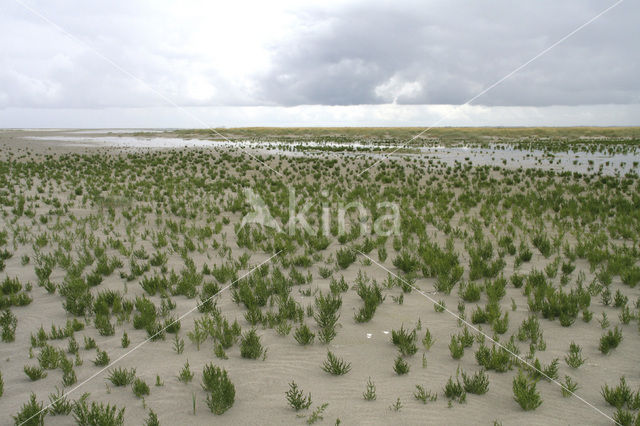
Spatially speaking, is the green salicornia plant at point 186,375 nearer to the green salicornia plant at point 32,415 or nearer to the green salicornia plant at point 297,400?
the green salicornia plant at point 297,400

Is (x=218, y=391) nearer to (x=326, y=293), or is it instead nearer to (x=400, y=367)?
(x=400, y=367)

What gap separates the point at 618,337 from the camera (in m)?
4.86

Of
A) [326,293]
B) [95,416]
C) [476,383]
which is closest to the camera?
[95,416]

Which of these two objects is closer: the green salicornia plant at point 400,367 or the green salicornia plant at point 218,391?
the green salicornia plant at point 218,391

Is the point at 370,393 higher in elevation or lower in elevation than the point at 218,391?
lower

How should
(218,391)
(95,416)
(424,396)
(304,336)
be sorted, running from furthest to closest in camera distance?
(304,336) < (424,396) < (218,391) < (95,416)

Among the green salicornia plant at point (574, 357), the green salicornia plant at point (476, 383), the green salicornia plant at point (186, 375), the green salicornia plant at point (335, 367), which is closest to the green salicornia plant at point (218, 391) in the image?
the green salicornia plant at point (186, 375)

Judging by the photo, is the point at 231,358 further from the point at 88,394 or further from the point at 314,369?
the point at 88,394

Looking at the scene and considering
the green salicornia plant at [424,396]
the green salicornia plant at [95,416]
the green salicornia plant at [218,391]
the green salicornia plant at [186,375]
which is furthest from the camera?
the green salicornia plant at [186,375]

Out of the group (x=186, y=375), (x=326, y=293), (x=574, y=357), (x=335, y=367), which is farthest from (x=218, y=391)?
(x=574, y=357)

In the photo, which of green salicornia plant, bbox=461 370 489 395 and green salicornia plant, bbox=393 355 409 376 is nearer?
green salicornia plant, bbox=461 370 489 395

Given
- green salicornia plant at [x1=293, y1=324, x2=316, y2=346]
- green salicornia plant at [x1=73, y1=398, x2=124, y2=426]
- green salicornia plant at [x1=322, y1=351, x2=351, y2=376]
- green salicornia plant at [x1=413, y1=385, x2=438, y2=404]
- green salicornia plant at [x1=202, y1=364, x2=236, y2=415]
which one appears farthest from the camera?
green salicornia plant at [x1=293, y1=324, x2=316, y2=346]

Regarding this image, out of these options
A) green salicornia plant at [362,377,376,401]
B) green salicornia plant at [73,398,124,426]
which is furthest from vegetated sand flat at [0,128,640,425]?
green salicornia plant at [73,398,124,426]

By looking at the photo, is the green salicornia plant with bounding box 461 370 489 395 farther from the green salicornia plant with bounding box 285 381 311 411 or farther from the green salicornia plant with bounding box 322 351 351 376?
the green salicornia plant with bounding box 285 381 311 411
